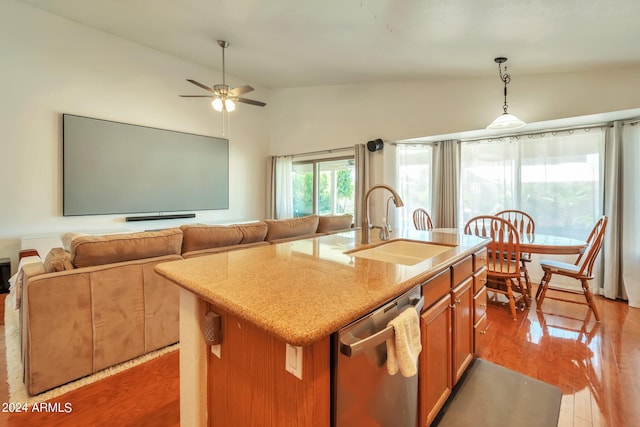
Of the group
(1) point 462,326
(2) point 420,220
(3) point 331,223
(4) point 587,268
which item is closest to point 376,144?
(2) point 420,220

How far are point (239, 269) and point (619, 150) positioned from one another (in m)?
4.22

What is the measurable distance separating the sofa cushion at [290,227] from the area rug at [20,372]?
1.19 meters

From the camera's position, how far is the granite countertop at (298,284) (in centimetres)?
72

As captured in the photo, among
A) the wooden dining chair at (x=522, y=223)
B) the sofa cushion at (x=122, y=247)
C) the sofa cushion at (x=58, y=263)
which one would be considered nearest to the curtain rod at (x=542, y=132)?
the wooden dining chair at (x=522, y=223)

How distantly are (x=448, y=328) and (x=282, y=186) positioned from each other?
15.6ft

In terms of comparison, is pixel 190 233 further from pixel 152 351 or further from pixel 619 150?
pixel 619 150

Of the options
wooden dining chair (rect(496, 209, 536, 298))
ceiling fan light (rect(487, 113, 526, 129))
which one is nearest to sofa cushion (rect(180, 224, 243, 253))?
ceiling fan light (rect(487, 113, 526, 129))

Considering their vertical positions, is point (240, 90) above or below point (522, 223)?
above

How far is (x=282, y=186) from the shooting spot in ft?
19.1

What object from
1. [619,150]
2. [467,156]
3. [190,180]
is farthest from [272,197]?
[619,150]

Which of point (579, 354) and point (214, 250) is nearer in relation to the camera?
point (579, 354)

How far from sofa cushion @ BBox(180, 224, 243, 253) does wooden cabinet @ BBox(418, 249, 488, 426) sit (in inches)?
65.3

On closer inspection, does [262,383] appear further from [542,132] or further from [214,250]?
[542,132]

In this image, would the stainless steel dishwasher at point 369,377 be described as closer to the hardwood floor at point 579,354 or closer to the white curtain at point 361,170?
the hardwood floor at point 579,354
